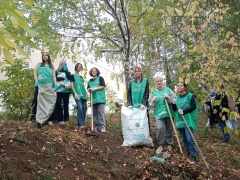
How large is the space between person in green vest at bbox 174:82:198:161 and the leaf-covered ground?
0.33m

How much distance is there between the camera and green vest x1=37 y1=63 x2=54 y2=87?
18.4 feet

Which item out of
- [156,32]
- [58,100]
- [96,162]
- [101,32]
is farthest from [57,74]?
[156,32]

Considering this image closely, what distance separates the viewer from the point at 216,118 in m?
7.13

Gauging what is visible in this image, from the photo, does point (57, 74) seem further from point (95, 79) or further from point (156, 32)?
point (156, 32)

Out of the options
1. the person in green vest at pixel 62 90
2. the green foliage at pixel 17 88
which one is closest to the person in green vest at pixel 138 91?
the person in green vest at pixel 62 90

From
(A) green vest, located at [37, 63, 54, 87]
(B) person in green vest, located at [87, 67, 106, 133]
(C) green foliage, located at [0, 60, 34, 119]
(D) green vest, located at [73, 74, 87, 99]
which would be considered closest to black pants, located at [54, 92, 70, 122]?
(D) green vest, located at [73, 74, 87, 99]

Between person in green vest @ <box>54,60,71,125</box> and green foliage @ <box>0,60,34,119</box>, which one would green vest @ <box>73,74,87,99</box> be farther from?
green foliage @ <box>0,60,34,119</box>

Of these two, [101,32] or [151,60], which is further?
[151,60]

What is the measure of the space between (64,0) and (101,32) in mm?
1504

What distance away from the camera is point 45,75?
221 inches

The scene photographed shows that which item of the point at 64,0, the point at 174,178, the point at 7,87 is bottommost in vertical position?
the point at 174,178

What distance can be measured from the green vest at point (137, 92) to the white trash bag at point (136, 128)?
298mm

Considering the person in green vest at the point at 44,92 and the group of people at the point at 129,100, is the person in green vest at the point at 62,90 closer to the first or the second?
the group of people at the point at 129,100

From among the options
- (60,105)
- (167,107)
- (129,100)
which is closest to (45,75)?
(60,105)
